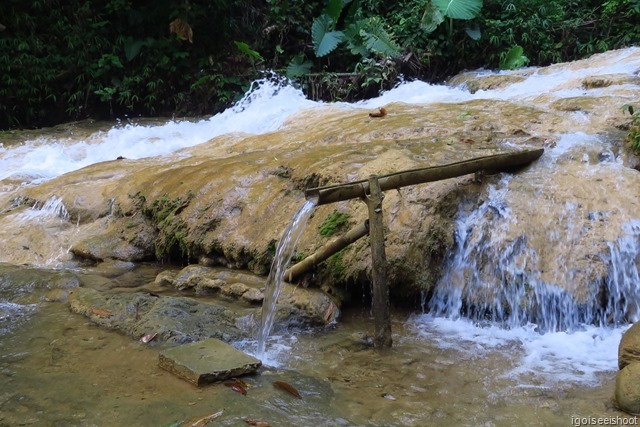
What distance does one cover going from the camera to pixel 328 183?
5.34 m

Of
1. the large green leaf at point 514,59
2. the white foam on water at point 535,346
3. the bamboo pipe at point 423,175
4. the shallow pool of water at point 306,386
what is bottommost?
the white foam on water at point 535,346

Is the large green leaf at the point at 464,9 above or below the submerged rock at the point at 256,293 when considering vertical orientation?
above

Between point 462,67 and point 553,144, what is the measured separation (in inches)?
299

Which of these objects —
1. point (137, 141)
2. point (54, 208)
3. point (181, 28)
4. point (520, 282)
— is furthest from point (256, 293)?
point (181, 28)

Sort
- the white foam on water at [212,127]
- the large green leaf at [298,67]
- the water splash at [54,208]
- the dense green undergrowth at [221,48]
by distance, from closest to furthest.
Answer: the water splash at [54,208] < the white foam on water at [212,127] < the dense green undergrowth at [221,48] < the large green leaf at [298,67]

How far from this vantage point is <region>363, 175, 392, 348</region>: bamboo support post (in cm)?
395

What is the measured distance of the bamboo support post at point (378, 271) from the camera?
3951 mm

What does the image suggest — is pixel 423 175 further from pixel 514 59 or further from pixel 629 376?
pixel 514 59

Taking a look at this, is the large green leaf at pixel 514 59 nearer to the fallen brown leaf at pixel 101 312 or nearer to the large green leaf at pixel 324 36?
the large green leaf at pixel 324 36

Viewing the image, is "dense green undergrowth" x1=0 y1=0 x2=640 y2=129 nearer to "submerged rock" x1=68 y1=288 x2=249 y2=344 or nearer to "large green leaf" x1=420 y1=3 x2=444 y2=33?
"large green leaf" x1=420 y1=3 x2=444 y2=33

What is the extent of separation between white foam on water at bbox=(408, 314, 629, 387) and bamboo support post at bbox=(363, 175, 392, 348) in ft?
1.22

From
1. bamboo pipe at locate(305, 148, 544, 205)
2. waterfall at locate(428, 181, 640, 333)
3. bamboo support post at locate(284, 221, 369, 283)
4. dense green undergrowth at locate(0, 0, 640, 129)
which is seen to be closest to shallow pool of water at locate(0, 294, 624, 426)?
waterfall at locate(428, 181, 640, 333)

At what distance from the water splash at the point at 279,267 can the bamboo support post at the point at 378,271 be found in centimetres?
41

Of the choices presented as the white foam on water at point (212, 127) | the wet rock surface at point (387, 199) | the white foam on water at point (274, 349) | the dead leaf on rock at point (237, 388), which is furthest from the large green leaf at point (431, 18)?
the dead leaf on rock at point (237, 388)
